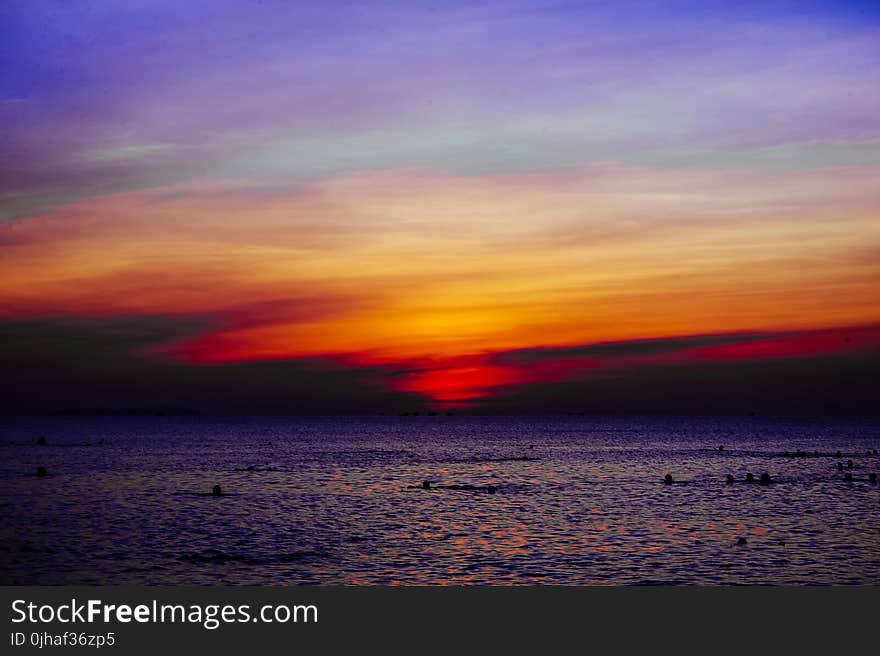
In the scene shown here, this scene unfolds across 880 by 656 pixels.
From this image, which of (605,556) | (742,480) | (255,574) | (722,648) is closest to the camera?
(722,648)

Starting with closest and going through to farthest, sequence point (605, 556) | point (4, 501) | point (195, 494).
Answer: point (605, 556) → point (4, 501) → point (195, 494)

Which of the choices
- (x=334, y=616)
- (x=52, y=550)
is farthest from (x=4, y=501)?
(x=334, y=616)

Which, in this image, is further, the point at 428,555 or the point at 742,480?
the point at 742,480

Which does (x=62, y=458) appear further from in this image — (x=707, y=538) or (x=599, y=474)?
(x=707, y=538)

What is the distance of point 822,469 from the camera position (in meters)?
106

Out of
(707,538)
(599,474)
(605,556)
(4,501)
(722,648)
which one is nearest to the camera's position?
(722,648)

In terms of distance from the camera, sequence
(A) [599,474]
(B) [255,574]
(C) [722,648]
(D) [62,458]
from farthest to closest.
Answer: (D) [62,458]
(A) [599,474]
(B) [255,574]
(C) [722,648]

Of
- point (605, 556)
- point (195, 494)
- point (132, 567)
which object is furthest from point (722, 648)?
point (195, 494)

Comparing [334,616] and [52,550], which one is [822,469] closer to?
[52,550]

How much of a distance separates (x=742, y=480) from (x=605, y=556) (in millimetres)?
53893

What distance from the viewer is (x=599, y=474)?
96375 mm

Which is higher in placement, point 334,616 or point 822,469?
point 334,616

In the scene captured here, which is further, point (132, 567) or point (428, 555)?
point (428, 555)

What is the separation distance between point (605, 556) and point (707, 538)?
9.01m
